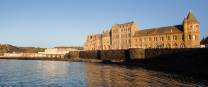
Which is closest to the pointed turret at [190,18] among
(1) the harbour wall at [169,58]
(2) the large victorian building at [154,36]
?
(2) the large victorian building at [154,36]

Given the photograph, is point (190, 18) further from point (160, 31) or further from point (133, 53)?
point (133, 53)

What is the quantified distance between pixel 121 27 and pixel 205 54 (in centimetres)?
9874

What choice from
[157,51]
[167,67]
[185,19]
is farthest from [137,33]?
[167,67]

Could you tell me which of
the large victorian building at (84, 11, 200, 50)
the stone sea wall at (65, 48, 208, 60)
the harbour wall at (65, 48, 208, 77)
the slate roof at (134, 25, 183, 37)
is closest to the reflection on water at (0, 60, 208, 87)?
the harbour wall at (65, 48, 208, 77)

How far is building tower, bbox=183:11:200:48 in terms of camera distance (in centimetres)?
12075

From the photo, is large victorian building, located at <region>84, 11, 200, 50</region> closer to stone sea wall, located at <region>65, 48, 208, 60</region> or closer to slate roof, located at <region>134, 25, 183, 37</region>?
slate roof, located at <region>134, 25, 183, 37</region>

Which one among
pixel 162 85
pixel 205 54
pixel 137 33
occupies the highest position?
pixel 137 33

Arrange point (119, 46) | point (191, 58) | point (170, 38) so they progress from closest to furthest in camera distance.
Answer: point (191, 58)
point (170, 38)
point (119, 46)

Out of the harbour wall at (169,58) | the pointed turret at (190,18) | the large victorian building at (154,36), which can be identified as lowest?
the harbour wall at (169,58)

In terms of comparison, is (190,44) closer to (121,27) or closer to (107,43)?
(121,27)

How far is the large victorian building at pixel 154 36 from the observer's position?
4791 inches

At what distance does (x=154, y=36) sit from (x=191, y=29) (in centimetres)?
2489

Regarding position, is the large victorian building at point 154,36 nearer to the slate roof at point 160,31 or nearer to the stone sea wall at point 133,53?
the slate roof at point 160,31

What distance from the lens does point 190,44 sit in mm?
121938
